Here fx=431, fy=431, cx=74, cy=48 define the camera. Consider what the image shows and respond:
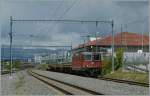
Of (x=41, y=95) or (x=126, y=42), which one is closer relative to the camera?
(x=41, y=95)

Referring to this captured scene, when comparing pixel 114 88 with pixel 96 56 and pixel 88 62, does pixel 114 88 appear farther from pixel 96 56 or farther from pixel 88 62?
pixel 96 56

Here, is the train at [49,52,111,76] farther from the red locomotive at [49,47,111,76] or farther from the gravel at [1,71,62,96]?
the gravel at [1,71,62,96]

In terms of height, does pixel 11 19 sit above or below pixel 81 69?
above

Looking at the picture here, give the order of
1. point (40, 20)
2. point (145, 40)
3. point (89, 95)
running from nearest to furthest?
1. point (89, 95)
2. point (40, 20)
3. point (145, 40)

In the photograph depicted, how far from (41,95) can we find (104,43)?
227ft

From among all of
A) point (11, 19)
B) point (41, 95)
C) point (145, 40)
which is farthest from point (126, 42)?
point (41, 95)

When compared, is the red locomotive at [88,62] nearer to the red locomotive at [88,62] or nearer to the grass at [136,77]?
the red locomotive at [88,62]

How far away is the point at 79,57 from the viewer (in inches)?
1738

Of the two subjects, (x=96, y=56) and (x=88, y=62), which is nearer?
(x=88, y=62)

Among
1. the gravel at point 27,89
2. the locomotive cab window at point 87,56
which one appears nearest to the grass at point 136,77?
the locomotive cab window at point 87,56

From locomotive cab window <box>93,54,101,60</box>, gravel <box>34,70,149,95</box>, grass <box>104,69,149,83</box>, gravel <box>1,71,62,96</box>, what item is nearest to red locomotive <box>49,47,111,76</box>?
locomotive cab window <box>93,54,101,60</box>

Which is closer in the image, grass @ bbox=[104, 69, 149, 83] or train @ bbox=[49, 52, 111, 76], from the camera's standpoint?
grass @ bbox=[104, 69, 149, 83]

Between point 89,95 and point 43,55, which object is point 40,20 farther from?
point 43,55

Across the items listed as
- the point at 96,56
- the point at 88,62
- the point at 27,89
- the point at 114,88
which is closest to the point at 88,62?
the point at 88,62
